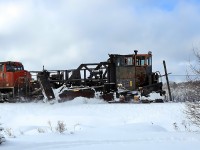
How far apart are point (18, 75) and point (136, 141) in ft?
66.3

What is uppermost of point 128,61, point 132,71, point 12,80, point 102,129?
point 128,61

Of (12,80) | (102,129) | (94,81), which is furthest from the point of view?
(12,80)

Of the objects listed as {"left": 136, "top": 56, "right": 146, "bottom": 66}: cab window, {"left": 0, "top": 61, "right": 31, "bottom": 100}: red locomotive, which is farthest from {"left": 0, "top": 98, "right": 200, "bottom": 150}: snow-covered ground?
{"left": 0, "top": 61, "right": 31, "bottom": 100}: red locomotive

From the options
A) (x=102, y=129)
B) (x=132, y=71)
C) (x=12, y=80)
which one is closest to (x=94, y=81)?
(x=132, y=71)

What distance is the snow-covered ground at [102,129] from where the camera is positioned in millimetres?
7582

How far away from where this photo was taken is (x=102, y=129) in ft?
36.0

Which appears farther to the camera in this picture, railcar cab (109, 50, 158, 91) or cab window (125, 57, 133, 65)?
cab window (125, 57, 133, 65)

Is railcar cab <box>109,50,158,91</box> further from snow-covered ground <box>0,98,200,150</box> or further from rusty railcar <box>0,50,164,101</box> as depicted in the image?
snow-covered ground <box>0,98,200,150</box>

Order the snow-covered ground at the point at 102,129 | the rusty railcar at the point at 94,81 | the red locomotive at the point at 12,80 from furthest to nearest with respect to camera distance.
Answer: the red locomotive at the point at 12,80 → the rusty railcar at the point at 94,81 → the snow-covered ground at the point at 102,129

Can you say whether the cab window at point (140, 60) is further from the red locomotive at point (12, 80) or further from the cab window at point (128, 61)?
the red locomotive at point (12, 80)

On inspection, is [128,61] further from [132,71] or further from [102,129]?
[102,129]

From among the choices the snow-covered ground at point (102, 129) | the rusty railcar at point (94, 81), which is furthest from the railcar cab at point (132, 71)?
the snow-covered ground at point (102, 129)

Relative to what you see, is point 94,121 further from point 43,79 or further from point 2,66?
point 2,66

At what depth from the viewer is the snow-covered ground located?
24.9ft
